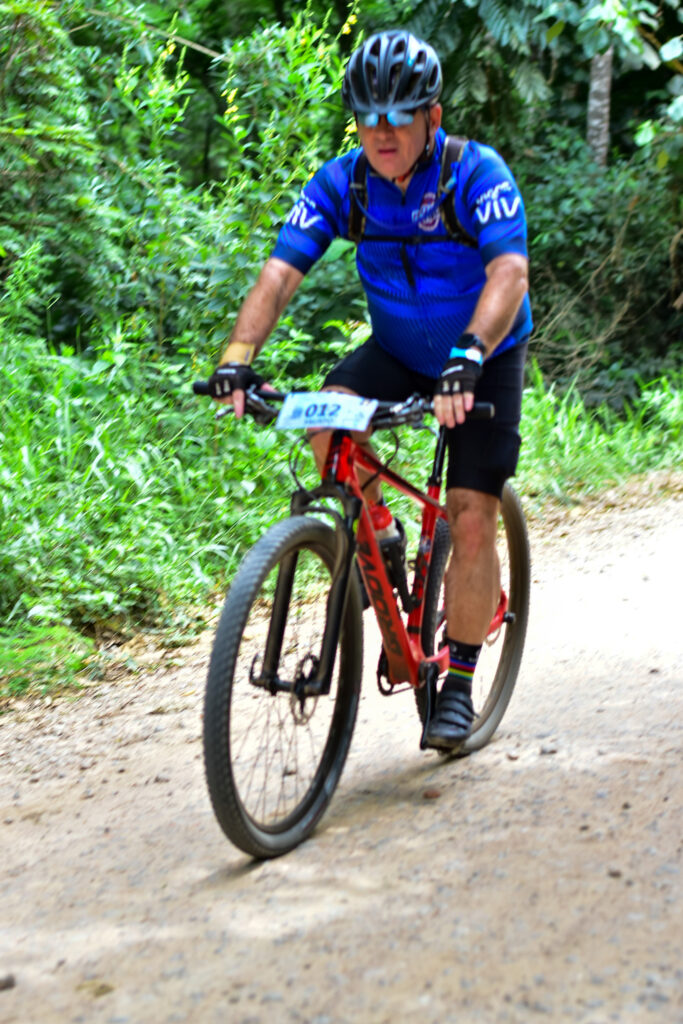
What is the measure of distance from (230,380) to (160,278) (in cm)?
398

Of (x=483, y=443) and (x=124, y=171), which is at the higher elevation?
(x=124, y=171)

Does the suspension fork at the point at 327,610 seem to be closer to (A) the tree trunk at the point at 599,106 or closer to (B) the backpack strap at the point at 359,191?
(B) the backpack strap at the point at 359,191

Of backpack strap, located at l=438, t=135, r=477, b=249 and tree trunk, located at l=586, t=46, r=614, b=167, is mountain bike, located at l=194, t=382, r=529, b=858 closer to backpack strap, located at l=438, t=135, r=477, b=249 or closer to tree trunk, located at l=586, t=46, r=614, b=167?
backpack strap, located at l=438, t=135, r=477, b=249

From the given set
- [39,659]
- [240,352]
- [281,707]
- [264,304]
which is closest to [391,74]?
[264,304]

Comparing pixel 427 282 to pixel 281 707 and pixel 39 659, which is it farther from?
pixel 39 659

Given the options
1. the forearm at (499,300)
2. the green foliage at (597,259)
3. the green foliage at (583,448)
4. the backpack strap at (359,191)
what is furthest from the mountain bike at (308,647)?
the green foliage at (597,259)

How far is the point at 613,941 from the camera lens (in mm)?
2623

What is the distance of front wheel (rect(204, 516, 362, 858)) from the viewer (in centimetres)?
293

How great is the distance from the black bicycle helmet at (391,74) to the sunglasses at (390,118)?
0.03 ft

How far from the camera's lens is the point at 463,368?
10.0ft

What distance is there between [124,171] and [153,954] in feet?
19.0

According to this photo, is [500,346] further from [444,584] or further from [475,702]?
[475,702]

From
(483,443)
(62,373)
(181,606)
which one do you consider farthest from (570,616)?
(62,373)

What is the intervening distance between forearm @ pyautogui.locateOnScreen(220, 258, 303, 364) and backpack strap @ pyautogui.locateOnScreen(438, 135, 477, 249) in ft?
1.64
